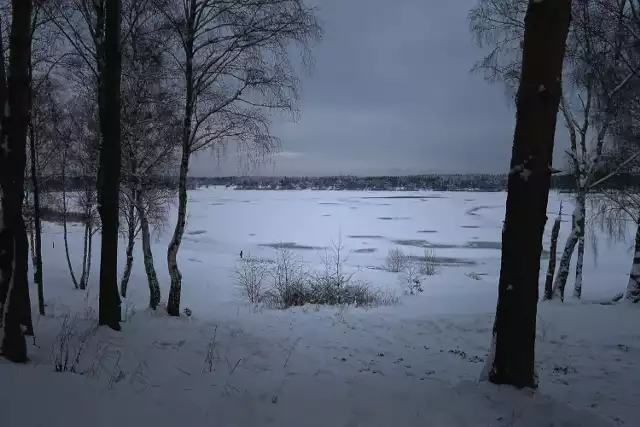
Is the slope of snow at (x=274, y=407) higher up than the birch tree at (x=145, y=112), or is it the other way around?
the birch tree at (x=145, y=112)

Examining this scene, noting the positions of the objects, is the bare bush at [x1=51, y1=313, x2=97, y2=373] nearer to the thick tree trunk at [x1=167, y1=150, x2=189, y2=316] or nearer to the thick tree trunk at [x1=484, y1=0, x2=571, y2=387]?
the thick tree trunk at [x1=167, y1=150, x2=189, y2=316]

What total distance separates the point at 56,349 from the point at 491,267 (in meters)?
21.8

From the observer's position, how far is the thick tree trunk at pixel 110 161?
17.2 feet

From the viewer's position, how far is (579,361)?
502 cm

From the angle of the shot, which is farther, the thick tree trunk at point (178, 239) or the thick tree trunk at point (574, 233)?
the thick tree trunk at point (574, 233)

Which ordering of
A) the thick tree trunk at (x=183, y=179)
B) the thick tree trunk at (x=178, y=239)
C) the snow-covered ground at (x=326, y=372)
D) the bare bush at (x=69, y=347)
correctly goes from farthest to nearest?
the thick tree trunk at (x=178, y=239) → the thick tree trunk at (x=183, y=179) → the bare bush at (x=69, y=347) → the snow-covered ground at (x=326, y=372)

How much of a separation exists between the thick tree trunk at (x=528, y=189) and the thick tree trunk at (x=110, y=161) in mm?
5061

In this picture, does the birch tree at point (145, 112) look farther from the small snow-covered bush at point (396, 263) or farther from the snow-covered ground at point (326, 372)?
the small snow-covered bush at point (396, 263)

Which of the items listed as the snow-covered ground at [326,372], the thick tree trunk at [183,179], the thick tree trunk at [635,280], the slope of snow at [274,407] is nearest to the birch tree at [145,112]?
the thick tree trunk at [183,179]

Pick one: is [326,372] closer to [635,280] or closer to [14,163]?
[14,163]

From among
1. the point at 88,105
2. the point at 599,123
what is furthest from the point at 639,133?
the point at 88,105

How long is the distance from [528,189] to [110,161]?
17.5 ft

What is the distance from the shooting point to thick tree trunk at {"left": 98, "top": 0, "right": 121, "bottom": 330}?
5238 millimetres

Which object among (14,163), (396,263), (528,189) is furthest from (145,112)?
(396,263)
